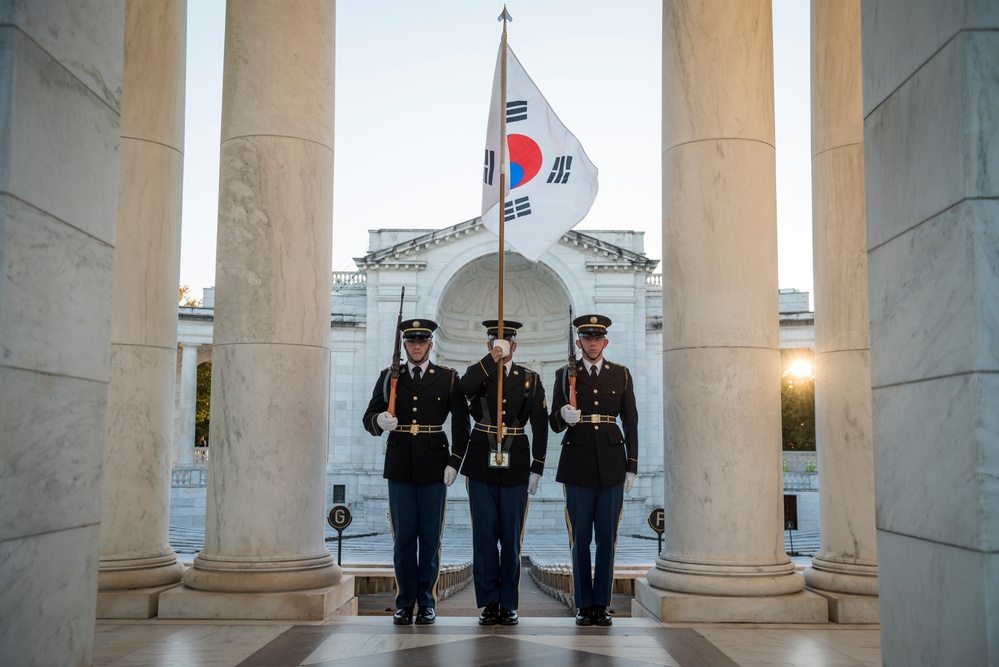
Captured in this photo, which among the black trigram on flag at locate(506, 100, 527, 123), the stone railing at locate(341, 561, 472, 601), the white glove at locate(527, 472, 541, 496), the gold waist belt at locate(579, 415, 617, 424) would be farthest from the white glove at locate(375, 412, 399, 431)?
the stone railing at locate(341, 561, 472, 601)

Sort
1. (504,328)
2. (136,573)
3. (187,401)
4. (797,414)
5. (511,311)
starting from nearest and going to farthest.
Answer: (504,328) → (136,573) → (511,311) → (187,401) → (797,414)

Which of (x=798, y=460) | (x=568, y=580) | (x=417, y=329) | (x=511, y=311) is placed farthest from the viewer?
(x=798, y=460)

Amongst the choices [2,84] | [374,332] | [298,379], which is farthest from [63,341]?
[374,332]

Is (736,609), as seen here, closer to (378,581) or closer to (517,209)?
(517,209)

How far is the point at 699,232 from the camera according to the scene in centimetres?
1573

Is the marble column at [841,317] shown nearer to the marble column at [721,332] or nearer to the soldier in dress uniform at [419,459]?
the marble column at [721,332]

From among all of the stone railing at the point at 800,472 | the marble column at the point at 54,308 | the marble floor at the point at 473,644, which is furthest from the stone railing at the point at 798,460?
the marble column at the point at 54,308

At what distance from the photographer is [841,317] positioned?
16.9 m

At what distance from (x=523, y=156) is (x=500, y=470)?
5247 mm

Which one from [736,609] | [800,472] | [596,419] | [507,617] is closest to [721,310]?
[596,419]

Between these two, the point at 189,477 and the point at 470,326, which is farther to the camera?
the point at 470,326

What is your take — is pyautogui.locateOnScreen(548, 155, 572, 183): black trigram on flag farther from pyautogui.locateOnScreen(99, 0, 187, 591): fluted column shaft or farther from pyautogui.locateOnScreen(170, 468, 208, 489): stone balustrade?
pyautogui.locateOnScreen(170, 468, 208, 489): stone balustrade

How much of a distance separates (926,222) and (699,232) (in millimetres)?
7613

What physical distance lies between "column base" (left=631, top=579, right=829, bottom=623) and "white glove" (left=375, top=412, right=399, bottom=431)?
16.3ft
